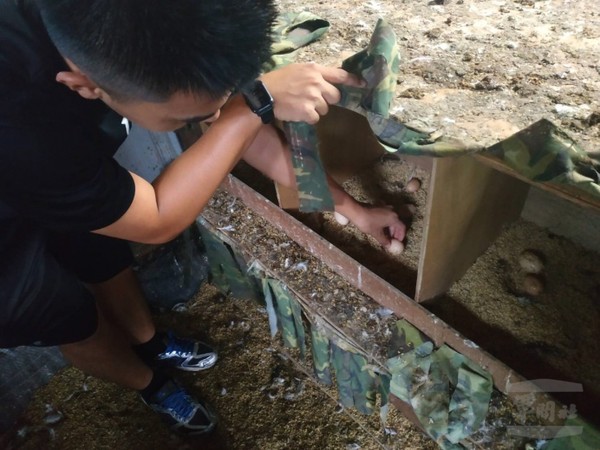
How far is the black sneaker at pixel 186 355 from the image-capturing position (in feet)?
4.98

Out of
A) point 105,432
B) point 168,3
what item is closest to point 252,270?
point 105,432

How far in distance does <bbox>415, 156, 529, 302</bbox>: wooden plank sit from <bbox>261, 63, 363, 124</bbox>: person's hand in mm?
206

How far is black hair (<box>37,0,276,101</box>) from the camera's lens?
0.54m

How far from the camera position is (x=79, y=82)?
2.19ft

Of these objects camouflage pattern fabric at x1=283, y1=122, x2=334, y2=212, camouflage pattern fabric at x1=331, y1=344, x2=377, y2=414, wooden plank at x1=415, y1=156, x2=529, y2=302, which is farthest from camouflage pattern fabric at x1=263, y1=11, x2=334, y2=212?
camouflage pattern fabric at x1=331, y1=344, x2=377, y2=414

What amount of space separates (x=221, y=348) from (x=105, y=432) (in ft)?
1.36

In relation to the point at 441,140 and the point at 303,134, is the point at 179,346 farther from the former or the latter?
the point at 441,140

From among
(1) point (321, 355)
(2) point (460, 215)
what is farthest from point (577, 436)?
(1) point (321, 355)

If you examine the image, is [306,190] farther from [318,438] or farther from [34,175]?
[318,438]

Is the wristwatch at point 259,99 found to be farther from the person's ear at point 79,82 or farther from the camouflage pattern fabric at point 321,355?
the camouflage pattern fabric at point 321,355

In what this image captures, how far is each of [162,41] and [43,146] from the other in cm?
25

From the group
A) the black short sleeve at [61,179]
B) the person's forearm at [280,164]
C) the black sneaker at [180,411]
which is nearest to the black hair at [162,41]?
the black short sleeve at [61,179]

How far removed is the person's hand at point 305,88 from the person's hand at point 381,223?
0.40m

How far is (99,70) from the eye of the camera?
1.97 feet
